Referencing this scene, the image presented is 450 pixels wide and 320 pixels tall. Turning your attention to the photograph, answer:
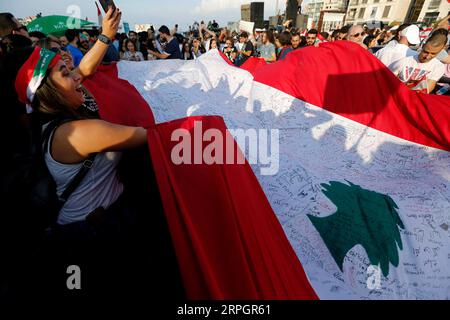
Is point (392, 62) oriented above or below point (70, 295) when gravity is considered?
above

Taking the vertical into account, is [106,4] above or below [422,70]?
above

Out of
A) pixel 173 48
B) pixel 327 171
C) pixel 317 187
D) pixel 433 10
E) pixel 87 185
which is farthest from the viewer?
pixel 433 10

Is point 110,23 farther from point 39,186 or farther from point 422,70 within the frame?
point 422,70

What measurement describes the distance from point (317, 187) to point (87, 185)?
1.38 m

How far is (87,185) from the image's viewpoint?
3.83ft

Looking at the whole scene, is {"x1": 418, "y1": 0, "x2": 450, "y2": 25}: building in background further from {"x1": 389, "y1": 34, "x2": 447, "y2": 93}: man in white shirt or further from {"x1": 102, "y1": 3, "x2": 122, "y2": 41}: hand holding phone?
{"x1": 102, "y1": 3, "x2": 122, "y2": 41}: hand holding phone

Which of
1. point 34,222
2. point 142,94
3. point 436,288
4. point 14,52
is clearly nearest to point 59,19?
point 142,94

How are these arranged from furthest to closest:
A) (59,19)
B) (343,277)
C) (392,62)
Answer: (59,19) < (392,62) < (343,277)

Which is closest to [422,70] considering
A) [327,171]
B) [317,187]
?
[327,171]

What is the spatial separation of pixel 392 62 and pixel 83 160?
4104mm

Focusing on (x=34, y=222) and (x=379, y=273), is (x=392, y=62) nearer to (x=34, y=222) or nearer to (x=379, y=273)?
(x=379, y=273)

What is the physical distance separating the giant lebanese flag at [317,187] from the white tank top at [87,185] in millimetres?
254

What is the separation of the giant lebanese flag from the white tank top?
254mm

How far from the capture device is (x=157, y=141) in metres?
1.25
